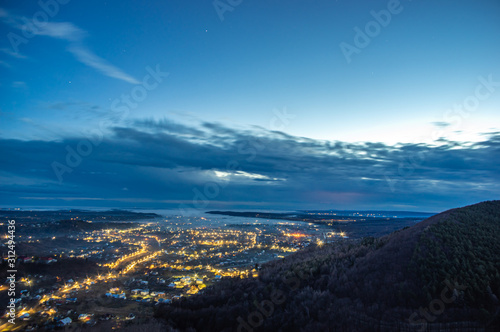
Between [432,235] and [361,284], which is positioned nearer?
[361,284]

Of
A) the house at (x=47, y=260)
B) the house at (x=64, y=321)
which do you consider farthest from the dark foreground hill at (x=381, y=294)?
the house at (x=47, y=260)

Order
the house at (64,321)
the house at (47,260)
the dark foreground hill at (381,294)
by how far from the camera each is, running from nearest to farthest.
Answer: the dark foreground hill at (381,294)
the house at (64,321)
the house at (47,260)

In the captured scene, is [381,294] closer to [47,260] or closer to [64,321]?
[64,321]

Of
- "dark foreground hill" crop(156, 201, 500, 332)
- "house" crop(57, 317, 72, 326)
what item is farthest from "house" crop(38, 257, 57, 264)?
"dark foreground hill" crop(156, 201, 500, 332)

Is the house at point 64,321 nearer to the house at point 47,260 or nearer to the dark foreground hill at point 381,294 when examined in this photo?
the dark foreground hill at point 381,294

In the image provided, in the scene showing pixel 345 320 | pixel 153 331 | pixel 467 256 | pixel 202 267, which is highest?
pixel 467 256

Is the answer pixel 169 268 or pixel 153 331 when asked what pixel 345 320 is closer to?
pixel 153 331

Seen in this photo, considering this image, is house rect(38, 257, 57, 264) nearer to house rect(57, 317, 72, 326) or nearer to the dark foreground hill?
house rect(57, 317, 72, 326)

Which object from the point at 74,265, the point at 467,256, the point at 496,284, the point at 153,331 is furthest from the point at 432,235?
the point at 74,265

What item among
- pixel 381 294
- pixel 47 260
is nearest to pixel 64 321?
pixel 381 294
